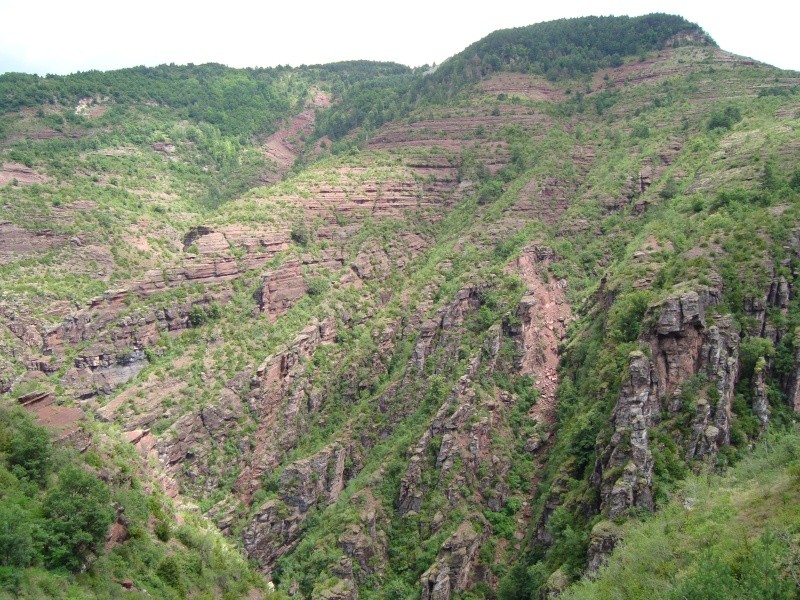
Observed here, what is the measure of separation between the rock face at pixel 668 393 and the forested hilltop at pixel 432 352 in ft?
0.55

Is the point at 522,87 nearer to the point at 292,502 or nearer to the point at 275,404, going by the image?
the point at 275,404

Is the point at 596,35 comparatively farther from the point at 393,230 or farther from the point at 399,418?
the point at 399,418

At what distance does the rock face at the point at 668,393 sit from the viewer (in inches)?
1551

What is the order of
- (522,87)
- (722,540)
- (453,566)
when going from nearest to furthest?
(722,540), (453,566), (522,87)

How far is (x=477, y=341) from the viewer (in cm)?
5969

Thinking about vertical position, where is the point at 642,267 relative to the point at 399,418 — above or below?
above

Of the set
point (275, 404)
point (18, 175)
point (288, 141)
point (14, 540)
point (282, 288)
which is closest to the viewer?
point (14, 540)

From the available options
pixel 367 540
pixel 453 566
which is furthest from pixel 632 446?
pixel 367 540

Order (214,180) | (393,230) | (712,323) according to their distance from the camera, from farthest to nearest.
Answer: (214,180)
(393,230)
(712,323)

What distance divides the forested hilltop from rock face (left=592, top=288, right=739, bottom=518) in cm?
17

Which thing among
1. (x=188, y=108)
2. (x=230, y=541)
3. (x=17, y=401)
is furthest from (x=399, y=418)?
(x=188, y=108)

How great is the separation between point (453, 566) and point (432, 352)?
19.2 m

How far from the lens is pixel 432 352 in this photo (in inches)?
2438

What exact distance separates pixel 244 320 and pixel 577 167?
38857 mm
